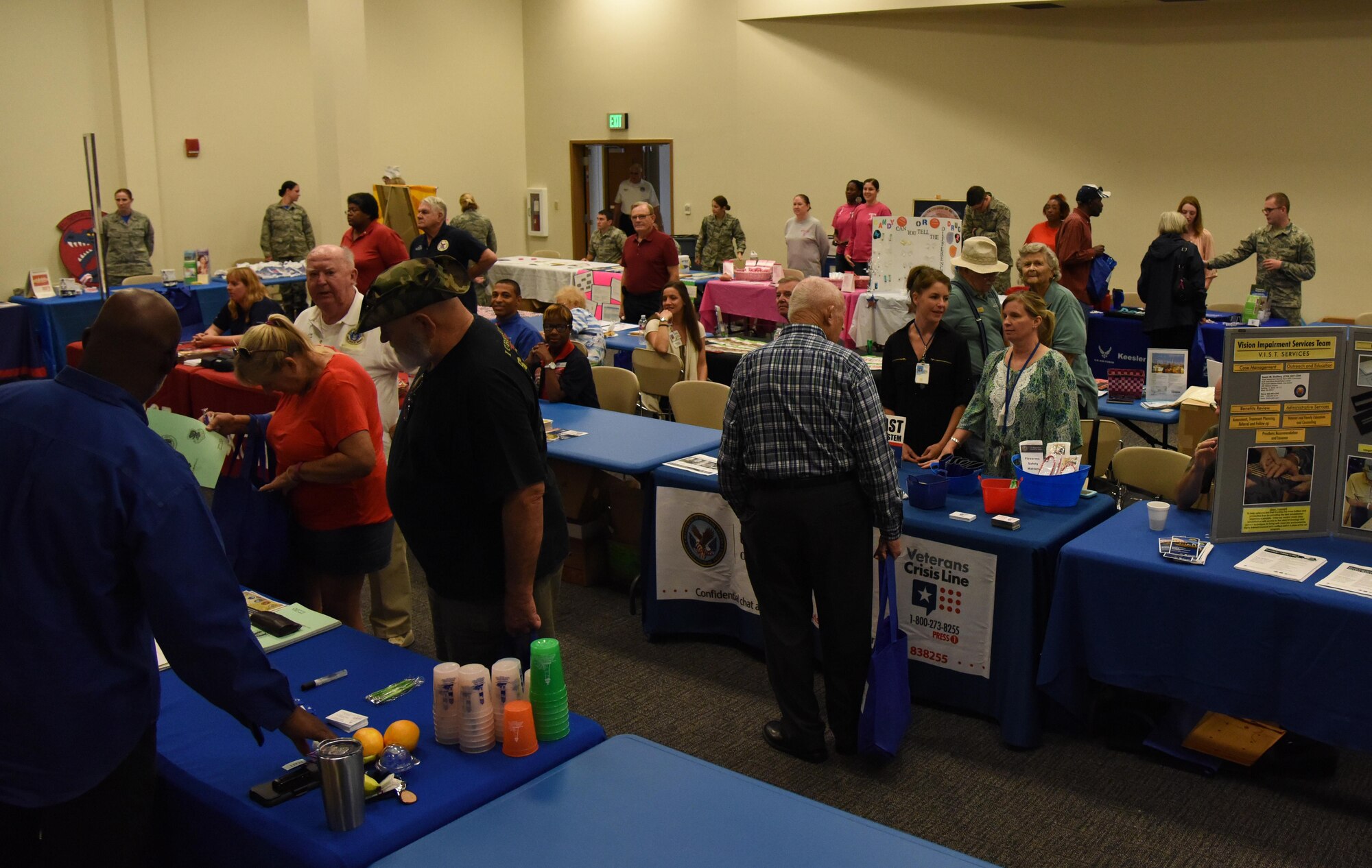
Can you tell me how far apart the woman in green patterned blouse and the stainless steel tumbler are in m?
10.2

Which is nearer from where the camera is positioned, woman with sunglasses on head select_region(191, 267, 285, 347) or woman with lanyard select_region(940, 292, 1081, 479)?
woman with lanyard select_region(940, 292, 1081, 479)

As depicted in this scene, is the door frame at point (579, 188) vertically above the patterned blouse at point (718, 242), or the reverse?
the door frame at point (579, 188)

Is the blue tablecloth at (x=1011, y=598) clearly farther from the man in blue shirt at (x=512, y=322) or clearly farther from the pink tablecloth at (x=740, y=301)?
the pink tablecloth at (x=740, y=301)

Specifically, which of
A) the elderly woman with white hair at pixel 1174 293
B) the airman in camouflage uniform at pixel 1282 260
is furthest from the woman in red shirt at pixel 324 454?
the airman in camouflage uniform at pixel 1282 260

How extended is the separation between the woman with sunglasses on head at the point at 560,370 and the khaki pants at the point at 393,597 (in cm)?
151

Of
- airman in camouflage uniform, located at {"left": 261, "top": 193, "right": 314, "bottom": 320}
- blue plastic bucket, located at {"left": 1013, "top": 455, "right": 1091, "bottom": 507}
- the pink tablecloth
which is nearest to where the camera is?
blue plastic bucket, located at {"left": 1013, "top": 455, "right": 1091, "bottom": 507}

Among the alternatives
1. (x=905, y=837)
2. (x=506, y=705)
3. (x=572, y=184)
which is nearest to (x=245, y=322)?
(x=506, y=705)

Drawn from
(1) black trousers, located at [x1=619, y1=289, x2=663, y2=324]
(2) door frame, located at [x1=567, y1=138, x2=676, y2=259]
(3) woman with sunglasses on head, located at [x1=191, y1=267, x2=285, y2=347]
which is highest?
(2) door frame, located at [x1=567, y1=138, x2=676, y2=259]

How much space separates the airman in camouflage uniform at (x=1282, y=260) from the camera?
8.63 meters

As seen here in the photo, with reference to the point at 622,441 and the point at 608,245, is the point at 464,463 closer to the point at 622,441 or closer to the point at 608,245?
the point at 622,441

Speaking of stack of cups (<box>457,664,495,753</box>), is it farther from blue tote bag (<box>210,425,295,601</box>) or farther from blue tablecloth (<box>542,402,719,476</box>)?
blue tablecloth (<box>542,402,719,476</box>)

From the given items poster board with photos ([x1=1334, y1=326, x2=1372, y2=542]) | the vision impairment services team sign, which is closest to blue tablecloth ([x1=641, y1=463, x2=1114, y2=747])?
the vision impairment services team sign

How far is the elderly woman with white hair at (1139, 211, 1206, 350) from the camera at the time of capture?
7.21m

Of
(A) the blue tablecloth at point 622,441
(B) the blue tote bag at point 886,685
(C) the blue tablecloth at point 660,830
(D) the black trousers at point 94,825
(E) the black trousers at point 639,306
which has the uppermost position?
(E) the black trousers at point 639,306
